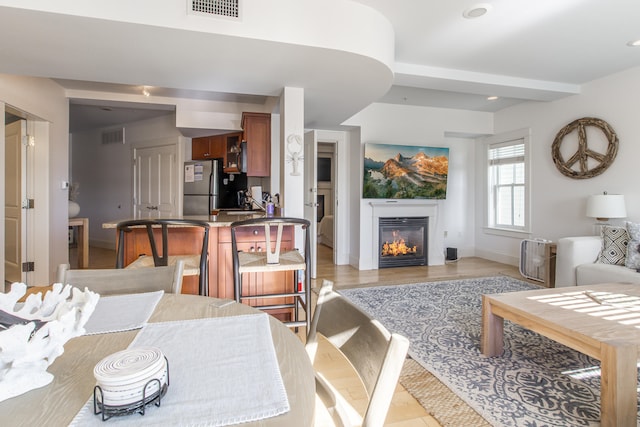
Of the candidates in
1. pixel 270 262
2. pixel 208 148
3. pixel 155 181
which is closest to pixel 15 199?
pixel 155 181

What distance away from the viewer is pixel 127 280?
1.28 meters

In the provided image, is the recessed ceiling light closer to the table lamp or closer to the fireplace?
the table lamp

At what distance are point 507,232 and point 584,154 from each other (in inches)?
66.0

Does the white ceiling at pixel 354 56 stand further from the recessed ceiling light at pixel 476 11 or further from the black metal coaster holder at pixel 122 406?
the black metal coaster holder at pixel 122 406

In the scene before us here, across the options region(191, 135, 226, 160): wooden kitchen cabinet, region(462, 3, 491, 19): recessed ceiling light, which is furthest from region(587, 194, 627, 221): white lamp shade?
region(191, 135, 226, 160): wooden kitchen cabinet

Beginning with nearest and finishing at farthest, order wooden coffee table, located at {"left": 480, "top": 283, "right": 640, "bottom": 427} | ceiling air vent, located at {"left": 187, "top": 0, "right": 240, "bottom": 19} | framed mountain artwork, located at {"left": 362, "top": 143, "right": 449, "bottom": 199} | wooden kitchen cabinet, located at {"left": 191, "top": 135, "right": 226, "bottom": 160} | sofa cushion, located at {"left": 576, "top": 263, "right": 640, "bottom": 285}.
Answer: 1. wooden coffee table, located at {"left": 480, "top": 283, "right": 640, "bottom": 427}
2. ceiling air vent, located at {"left": 187, "top": 0, "right": 240, "bottom": 19}
3. sofa cushion, located at {"left": 576, "top": 263, "right": 640, "bottom": 285}
4. wooden kitchen cabinet, located at {"left": 191, "top": 135, "right": 226, "bottom": 160}
5. framed mountain artwork, located at {"left": 362, "top": 143, "right": 449, "bottom": 199}

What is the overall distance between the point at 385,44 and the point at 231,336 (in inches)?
102

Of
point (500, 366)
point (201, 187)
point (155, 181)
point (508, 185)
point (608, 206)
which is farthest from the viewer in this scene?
point (155, 181)

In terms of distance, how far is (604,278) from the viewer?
3.25 m

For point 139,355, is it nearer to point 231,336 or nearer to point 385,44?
point 231,336

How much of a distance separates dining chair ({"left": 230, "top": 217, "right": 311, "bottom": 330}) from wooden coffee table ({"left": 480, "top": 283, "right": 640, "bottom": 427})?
131 centimetres

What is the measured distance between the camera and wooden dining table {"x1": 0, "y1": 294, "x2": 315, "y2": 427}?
538 mm

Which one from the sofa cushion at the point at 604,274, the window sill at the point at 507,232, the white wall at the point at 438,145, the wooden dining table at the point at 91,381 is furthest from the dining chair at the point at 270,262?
the window sill at the point at 507,232

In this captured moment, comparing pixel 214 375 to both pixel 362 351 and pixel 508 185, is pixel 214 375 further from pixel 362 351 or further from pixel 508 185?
pixel 508 185
